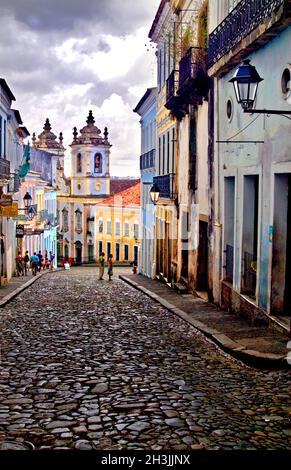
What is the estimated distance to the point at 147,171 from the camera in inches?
1330

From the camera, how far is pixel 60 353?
989 cm

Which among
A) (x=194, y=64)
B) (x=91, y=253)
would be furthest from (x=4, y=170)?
(x=91, y=253)

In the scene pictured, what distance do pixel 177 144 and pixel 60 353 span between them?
46.1ft

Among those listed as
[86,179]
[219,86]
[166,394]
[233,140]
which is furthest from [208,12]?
[86,179]

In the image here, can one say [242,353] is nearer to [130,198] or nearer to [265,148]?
[265,148]

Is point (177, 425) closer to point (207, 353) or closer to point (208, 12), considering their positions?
point (207, 353)

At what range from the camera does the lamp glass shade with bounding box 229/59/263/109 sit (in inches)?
366

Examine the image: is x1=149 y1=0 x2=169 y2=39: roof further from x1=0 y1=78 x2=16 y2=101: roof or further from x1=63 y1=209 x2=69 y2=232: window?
x1=63 y1=209 x2=69 y2=232: window

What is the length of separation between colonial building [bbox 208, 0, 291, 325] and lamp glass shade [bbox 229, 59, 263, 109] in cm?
30

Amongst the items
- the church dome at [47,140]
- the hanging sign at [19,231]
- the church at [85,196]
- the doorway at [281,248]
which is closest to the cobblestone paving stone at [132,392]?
the doorway at [281,248]

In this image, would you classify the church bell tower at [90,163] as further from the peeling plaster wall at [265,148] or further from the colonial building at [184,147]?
the peeling plaster wall at [265,148]

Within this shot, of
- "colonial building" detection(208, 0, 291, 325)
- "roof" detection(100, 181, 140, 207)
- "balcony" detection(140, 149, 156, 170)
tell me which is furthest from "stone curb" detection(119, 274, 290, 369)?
"roof" detection(100, 181, 140, 207)

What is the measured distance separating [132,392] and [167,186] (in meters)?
16.6

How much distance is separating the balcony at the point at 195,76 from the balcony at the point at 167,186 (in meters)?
5.22
